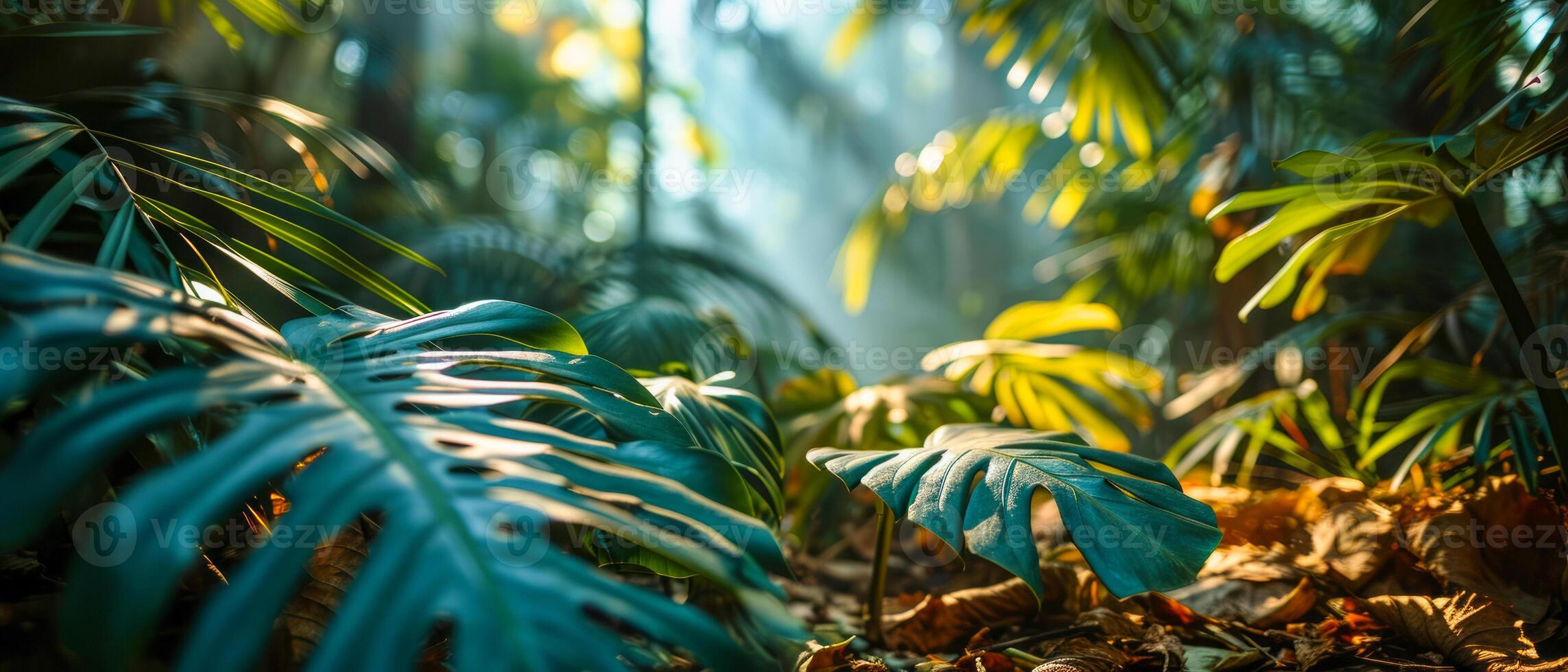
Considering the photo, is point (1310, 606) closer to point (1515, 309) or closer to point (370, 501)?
point (1515, 309)

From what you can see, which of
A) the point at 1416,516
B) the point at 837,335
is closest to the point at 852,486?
the point at 1416,516

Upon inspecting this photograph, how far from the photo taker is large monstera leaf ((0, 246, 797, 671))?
0.26 meters

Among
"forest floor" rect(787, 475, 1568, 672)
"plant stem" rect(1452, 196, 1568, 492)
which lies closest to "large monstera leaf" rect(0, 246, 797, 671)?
"forest floor" rect(787, 475, 1568, 672)

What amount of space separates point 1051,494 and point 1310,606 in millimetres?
401

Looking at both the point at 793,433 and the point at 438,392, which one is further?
the point at 793,433

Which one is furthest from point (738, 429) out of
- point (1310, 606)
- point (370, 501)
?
point (1310, 606)

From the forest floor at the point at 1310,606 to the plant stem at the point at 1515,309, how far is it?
8 cm

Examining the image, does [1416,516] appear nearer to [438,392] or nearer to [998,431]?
[998,431]

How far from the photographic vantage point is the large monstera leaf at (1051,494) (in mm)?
464

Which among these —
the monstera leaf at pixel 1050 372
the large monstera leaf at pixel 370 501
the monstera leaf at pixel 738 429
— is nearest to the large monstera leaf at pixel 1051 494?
the monstera leaf at pixel 738 429

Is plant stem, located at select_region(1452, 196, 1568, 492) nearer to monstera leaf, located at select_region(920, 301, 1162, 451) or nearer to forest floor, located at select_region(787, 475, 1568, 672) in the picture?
forest floor, located at select_region(787, 475, 1568, 672)

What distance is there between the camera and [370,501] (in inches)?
11.7

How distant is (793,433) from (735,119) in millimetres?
10018

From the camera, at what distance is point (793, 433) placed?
3.27ft
